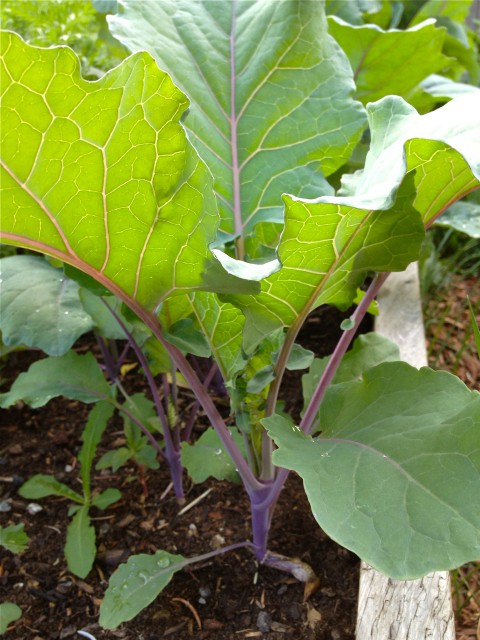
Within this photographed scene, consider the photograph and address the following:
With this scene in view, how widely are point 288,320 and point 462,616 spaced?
0.76 m

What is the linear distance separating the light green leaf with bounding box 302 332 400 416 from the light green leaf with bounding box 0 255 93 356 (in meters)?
0.46

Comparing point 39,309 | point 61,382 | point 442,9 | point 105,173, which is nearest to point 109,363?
point 61,382

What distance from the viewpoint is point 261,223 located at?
3.95 ft

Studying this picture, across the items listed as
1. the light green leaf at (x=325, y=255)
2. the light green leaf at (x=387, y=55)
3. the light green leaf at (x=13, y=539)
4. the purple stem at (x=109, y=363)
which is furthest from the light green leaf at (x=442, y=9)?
the light green leaf at (x=13, y=539)

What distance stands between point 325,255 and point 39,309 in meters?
0.62

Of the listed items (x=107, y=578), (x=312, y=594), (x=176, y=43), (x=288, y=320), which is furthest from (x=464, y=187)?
(x=107, y=578)

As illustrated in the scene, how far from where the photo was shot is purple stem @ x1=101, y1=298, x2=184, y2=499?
4.14 ft

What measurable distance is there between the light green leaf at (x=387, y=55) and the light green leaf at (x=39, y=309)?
970 mm

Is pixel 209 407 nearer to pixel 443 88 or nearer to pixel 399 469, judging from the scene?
pixel 399 469

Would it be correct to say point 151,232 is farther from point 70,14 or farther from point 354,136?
point 70,14

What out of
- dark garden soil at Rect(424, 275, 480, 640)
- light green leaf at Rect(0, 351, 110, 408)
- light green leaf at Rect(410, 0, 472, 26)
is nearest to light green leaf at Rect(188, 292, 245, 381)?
light green leaf at Rect(0, 351, 110, 408)

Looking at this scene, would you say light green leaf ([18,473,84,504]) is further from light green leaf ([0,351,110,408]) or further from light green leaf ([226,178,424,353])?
light green leaf ([226,178,424,353])

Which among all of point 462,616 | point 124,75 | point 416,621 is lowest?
point 462,616

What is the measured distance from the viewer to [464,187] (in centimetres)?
88
